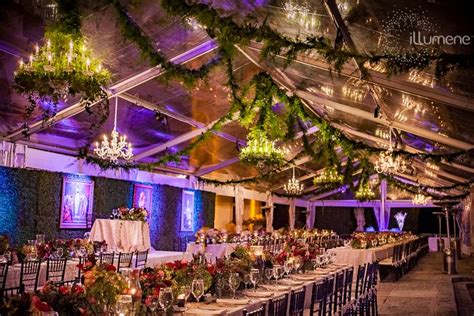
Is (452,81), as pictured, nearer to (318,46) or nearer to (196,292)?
(318,46)

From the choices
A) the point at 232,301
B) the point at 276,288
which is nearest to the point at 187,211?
the point at 276,288

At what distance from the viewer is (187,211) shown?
18.8 meters

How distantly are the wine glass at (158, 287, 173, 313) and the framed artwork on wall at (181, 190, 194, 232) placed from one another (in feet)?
48.7

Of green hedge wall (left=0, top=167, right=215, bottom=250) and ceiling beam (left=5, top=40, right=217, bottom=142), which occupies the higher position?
ceiling beam (left=5, top=40, right=217, bottom=142)

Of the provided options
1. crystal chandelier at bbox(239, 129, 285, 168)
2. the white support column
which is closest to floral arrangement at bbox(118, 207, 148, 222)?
crystal chandelier at bbox(239, 129, 285, 168)

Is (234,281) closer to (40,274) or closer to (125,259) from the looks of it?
(40,274)

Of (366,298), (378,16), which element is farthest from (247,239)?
(378,16)

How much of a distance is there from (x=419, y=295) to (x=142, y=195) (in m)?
8.21

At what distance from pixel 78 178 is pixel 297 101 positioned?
6674mm

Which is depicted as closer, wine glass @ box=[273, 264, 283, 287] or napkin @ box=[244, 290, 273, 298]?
napkin @ box=[244, 290, 273, 298]

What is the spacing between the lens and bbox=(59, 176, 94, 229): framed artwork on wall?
1318 centimetres

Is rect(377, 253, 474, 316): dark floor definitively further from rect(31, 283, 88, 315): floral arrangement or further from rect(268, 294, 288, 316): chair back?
rect(31, 283, 88, 315): floral arrangement

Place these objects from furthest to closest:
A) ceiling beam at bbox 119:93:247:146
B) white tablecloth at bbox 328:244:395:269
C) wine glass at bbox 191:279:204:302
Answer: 1. white tablecloth at bbox 328:244:395:269
2. ceiling beam at bbox 119:93:247:146
3. wine glass at bbox 191:279:204:302

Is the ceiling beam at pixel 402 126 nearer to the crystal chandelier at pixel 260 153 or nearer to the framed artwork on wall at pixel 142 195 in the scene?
the crystal chandelier at pixel 260 153
